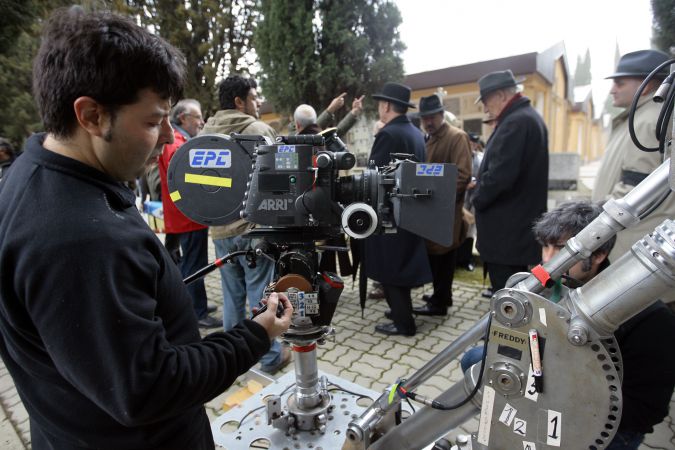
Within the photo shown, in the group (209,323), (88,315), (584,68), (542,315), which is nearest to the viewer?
(88,315)

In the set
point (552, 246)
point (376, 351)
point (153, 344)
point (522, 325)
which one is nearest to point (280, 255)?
point (153, 344)

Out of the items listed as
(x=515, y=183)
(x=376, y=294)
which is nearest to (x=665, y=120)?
(x=515, y=183)

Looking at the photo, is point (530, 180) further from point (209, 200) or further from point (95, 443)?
point (95, 443)

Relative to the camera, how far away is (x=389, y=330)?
352 centimetres

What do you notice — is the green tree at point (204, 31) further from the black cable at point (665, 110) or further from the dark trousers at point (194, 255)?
the black cable at point (665, 110)

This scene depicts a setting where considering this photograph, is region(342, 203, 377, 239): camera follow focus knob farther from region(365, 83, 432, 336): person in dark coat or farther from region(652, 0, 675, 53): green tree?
region(652, 0, 675, 53): green tree

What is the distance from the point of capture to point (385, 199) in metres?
1.58

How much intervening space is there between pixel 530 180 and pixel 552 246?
4.25 ft

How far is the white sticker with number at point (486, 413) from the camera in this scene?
1.11 m

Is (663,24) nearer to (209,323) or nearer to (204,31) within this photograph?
(209,323)

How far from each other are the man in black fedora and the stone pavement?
162mm

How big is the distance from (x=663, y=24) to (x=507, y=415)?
4.69m

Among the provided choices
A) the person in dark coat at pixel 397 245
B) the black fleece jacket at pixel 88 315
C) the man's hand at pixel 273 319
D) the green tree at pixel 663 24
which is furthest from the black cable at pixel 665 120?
the green tree at pixel 663 24

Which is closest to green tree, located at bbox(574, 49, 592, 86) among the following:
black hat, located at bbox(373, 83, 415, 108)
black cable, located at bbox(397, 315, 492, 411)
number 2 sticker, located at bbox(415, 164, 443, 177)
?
black hat, located at bbox(373, 83, 415, 108)
